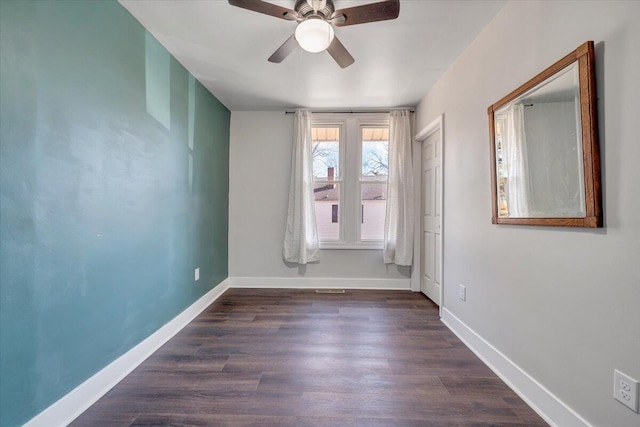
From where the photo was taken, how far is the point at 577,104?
1184mm

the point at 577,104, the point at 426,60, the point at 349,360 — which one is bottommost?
the point at 349,360

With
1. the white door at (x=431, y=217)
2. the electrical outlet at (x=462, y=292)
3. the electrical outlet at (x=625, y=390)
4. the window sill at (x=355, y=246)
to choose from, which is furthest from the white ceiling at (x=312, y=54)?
the electrical outlet at (x=625, y=390)

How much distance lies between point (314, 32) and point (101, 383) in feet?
7.91

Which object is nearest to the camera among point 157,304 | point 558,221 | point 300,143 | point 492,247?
point 558,221

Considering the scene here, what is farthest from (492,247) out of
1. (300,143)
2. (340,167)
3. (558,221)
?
(300,143)

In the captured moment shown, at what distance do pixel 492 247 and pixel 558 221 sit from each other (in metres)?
0.60

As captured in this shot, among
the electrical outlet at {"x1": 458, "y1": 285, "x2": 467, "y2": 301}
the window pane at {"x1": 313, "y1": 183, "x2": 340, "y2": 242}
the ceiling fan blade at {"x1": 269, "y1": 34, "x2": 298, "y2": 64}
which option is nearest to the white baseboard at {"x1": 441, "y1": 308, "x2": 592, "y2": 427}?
the electrical outlet at {"x1": 458, "y1": 285, "x2": 467, "y2": 301}

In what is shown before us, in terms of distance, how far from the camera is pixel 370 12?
1.56 metres

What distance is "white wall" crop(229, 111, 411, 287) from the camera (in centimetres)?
366

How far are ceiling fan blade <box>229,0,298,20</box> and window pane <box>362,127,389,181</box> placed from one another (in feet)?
7.13

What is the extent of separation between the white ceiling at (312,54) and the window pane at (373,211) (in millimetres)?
1101

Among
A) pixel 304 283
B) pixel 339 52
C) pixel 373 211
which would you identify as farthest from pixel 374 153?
pixel 304 283

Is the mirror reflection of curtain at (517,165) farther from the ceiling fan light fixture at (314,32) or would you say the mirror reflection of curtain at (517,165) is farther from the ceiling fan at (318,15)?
the ceiling fan light fixture at (314,32)

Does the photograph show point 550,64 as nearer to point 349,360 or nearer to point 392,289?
point 349,360
